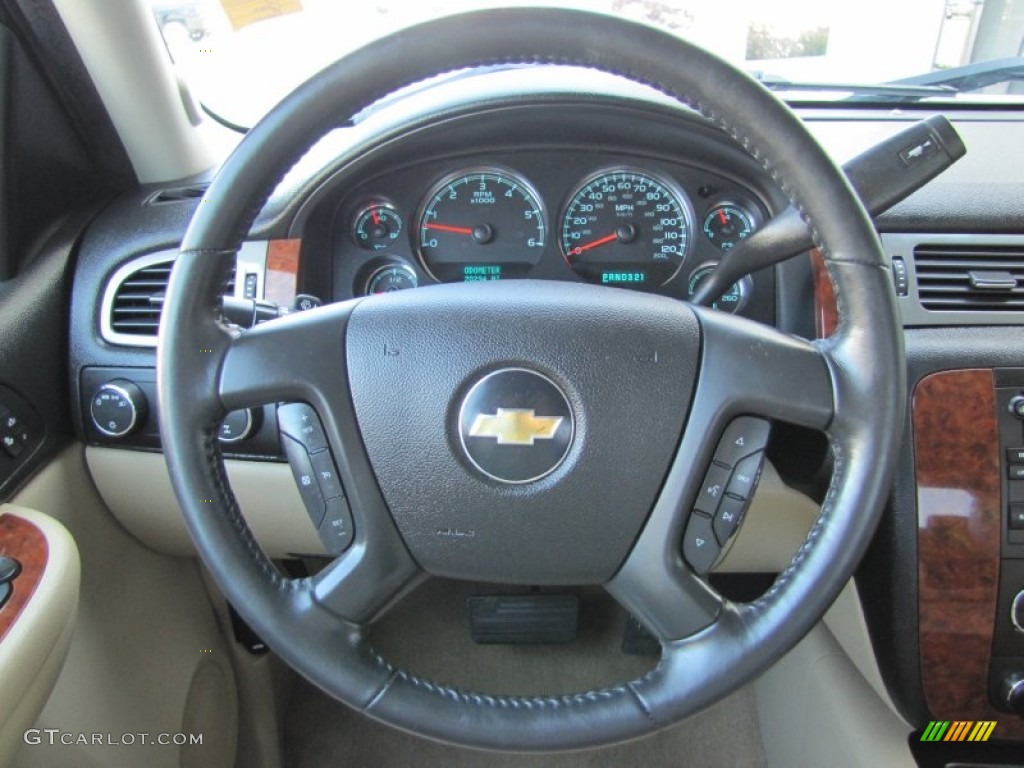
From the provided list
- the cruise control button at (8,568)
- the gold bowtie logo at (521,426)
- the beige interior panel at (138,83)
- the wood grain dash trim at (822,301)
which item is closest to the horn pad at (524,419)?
the gold bowtie logo at (521,426)

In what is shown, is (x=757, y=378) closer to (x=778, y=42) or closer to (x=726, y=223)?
(x=726, y=223)

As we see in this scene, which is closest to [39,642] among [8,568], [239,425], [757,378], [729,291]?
[8,568]

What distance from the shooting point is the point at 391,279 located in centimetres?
131

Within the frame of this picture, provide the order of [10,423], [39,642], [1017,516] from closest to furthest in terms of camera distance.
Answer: [39,642], [1017,516], [10,423]

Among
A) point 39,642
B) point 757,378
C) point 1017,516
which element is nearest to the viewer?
point 757,378

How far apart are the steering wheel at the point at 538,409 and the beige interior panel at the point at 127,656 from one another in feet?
2.00

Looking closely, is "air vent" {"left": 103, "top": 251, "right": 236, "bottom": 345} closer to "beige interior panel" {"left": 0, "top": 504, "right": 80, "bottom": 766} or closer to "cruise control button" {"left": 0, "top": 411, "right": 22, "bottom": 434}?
"cruise control button" {"left": 0, "top": 411, "right": 22, "bottom": 434}

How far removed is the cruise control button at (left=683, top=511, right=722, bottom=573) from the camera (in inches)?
31.4

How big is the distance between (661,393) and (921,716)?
2.40 ft

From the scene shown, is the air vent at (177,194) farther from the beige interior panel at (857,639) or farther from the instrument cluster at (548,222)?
the beige interior panel at (857,639)

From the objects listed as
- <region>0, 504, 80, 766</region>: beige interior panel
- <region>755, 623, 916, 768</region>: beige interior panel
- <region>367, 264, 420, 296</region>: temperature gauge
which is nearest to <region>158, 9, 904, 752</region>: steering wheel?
<region>0, 504, 80, 766</region>: beige interior panel

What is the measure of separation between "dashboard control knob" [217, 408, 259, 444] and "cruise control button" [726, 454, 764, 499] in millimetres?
693

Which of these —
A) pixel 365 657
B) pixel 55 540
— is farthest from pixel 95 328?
pixel 365 657

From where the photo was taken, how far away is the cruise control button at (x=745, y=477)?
792mm
